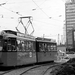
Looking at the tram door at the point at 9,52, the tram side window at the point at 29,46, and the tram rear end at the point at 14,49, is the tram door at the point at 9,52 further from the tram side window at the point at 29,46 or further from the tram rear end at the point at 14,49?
the tram side window at the point at 29,46

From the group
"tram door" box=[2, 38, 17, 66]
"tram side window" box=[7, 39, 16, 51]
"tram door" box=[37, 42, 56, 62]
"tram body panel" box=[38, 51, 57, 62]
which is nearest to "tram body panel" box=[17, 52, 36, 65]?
"tram door" box=[2, 38, 17, 66]

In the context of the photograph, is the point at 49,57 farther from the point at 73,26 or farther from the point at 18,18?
the point at 73,26

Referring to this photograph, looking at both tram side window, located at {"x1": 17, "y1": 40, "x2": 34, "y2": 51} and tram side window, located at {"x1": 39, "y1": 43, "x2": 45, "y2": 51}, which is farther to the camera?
tram side window, located at {"x1": 39, "y1": 43, "x2": 45, "y2": 51}

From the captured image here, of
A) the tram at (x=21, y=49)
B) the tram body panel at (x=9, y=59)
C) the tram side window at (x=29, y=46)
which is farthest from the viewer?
the tram side window at (x=29, y=46)

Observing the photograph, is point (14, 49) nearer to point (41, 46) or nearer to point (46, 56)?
point (41, 46)

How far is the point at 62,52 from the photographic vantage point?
55250mm

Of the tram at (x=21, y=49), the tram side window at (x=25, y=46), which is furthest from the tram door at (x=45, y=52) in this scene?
the tram side window at (x=25, y=46)

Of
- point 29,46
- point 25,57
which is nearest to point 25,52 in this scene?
point 25,57

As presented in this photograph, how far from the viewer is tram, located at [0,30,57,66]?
16156 millimetres

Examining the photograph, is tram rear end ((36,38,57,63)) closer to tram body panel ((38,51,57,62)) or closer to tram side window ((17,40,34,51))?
tram body panel ((38,51,57,62))

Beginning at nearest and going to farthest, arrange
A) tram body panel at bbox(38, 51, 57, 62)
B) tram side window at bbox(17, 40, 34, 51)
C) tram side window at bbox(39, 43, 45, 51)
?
1. tram side window at bbox(17, 40, 34, 51)
2. tram side window at bbox(39, 43, 45, 51)
3. tram body panel at bbox(38, 51, 57, 62)

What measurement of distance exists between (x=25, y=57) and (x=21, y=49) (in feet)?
4.31

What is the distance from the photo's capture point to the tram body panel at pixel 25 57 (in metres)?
18.0

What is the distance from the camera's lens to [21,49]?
18328 millimetres
